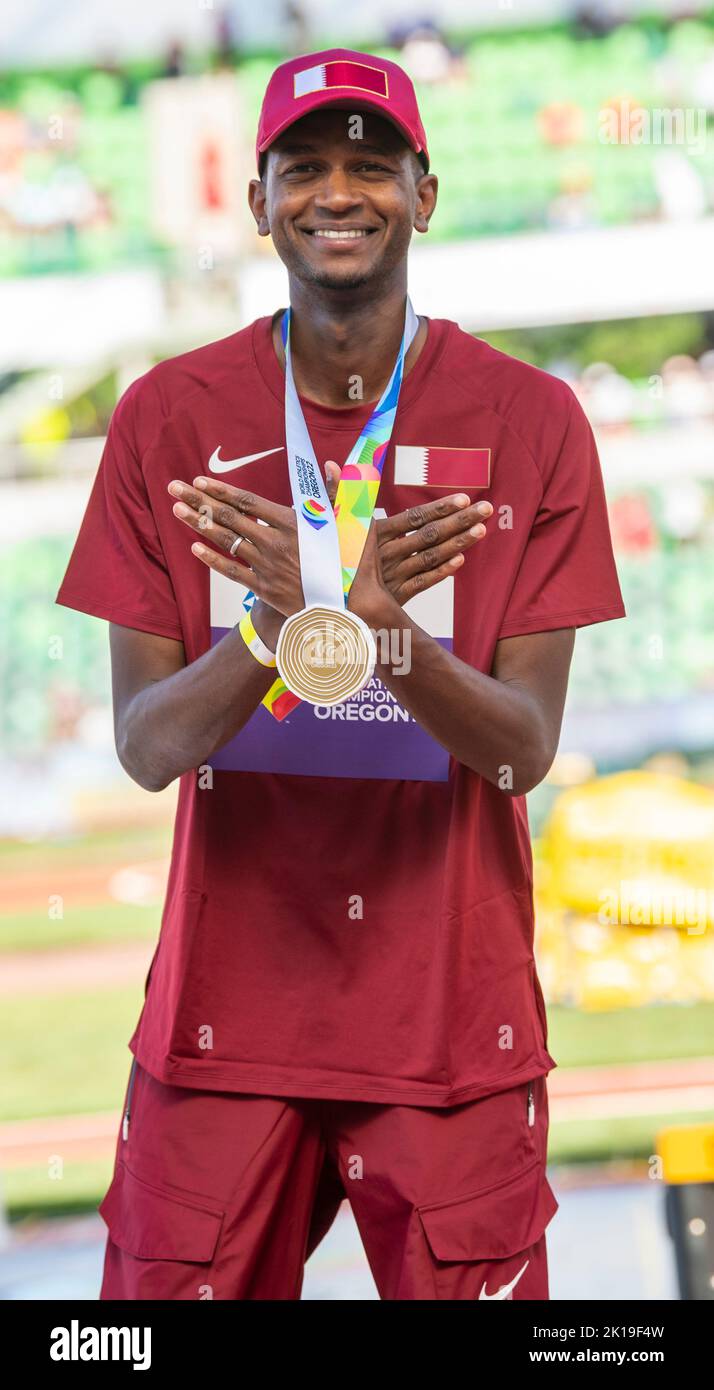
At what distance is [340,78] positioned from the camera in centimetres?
154

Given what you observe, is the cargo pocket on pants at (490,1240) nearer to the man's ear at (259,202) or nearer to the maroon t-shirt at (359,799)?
the maroon t-shirt at (359,799)

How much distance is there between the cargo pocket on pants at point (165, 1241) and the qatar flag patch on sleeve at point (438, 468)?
28.0 inches

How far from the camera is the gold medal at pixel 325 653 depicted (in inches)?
53.5

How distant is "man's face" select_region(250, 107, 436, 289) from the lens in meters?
1.54

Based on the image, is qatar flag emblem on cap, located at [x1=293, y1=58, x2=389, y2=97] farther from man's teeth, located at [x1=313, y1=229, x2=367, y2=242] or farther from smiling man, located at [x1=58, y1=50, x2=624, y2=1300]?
man's teeth, located at [x1=313, y1=229, x2=367, y2=242]

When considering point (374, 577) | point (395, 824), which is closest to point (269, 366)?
point (374, 577)

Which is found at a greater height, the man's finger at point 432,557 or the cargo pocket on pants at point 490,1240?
the man's finger at point 432,557

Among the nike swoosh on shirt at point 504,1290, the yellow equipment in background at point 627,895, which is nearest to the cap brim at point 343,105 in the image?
the nike swoosh on shirt at point 504,1290

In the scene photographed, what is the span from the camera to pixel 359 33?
10.3 feet

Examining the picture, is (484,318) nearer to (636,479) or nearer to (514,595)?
(636,479)

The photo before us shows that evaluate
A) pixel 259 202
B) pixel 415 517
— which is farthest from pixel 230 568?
pixel 259 202

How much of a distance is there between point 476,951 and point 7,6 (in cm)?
240

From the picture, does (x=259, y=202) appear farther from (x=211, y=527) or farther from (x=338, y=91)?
(x=211, y=527)

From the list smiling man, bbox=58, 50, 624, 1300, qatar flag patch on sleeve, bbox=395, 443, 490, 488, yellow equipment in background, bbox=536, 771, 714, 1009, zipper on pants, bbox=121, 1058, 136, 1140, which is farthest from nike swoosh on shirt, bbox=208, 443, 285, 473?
yellow equipment in background, bbox=536, 771, 714, 1009
